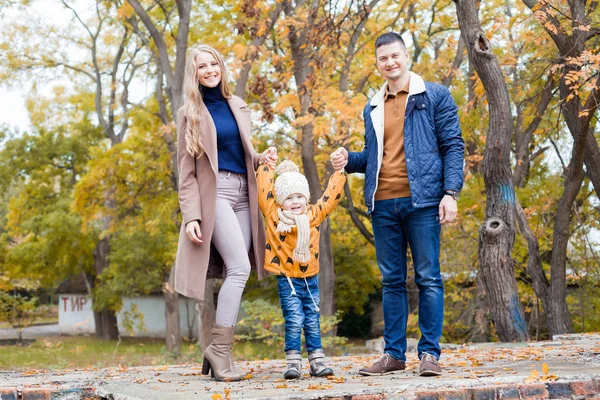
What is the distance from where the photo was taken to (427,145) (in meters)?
4.58

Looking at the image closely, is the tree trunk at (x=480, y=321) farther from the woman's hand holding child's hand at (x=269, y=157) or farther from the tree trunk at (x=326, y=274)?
the woman's hand holding child's hand at (x=269, y=157)

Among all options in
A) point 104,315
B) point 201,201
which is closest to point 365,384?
point 201,201

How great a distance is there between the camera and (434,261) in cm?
458

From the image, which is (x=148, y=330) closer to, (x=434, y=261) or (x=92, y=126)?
(x=92, y=126)

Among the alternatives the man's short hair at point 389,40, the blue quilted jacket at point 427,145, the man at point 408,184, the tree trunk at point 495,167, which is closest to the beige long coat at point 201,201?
the man at point 408,184

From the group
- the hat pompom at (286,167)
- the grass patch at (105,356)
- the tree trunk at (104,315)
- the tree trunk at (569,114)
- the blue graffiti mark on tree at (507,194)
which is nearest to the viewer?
the hat pompom at (286,167)

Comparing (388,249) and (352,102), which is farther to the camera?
(352,102)

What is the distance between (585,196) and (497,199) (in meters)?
6.68

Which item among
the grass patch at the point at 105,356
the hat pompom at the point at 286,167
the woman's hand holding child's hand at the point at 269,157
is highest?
the woman's hand holding child's hand at the point at 269,157

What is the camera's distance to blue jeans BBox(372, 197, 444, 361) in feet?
15.0

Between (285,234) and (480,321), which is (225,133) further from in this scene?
(480,321)

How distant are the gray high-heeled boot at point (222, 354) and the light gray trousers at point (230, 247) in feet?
0.19

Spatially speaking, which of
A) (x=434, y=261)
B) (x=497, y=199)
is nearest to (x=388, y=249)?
(x=434, y=261)

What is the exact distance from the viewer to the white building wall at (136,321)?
1318 inches
